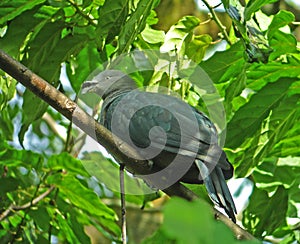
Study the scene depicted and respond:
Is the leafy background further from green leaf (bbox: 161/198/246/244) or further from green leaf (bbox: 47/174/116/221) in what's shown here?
green leaf (bbox: 161/198/246/244)

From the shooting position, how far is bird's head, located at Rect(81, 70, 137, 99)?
296 cm

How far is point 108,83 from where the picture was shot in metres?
2.98

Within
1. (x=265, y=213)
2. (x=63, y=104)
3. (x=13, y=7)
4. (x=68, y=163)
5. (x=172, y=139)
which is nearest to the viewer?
(x=63, y=104)

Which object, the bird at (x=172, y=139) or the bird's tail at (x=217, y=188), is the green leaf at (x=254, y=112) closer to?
the bird at (x=172, y=139)

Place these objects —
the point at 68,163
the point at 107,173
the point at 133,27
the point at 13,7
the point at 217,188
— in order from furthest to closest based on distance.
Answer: the point at 107,173 < the point at 68,163 < the point at 13,7 < the point at 217,188 < the point at 133,27

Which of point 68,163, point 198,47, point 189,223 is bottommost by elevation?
point 68,163

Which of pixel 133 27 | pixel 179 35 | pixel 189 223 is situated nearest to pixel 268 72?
pixel 179 35

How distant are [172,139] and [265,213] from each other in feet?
3.08

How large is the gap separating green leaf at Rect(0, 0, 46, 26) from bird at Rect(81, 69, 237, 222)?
497 mm

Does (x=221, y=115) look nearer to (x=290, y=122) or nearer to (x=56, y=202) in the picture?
(x=290, y=122)

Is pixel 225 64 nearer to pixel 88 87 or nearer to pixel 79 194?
pixel 88 87

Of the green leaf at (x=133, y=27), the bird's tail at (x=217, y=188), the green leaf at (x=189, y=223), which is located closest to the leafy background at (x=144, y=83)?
the green leaf at (x=133, y=27)

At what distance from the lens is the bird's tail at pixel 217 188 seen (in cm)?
236

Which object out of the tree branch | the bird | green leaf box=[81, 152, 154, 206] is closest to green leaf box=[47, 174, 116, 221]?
green leaf box=[81, 152, 154, 206]
